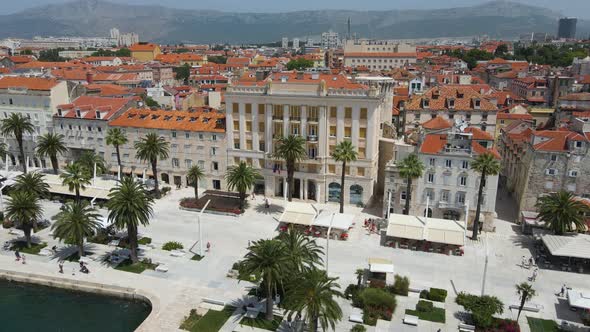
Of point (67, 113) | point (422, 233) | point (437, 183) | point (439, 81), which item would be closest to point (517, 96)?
point (439, 81)

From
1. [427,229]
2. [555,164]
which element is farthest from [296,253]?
[555,164]

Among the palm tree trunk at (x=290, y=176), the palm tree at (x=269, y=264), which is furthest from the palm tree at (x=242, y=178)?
the palm tree at (x=269, y=264)

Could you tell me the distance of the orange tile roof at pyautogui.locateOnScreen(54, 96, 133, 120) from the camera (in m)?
88.1

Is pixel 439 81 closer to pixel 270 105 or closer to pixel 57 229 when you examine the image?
pixel 270 105

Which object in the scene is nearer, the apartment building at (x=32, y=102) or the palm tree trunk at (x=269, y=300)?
the palm tree trunk at (x=269, y=300)

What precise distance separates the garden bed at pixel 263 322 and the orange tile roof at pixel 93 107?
191 ft

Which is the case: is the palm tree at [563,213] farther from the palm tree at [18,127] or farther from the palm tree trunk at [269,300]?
the palm tree at [18,127]

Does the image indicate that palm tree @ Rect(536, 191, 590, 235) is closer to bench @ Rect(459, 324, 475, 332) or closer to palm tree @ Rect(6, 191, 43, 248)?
bench @ Rect(459, 324, 475, 332)

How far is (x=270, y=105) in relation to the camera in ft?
251

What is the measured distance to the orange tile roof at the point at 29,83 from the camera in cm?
9256

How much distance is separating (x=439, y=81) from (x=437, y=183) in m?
76.6

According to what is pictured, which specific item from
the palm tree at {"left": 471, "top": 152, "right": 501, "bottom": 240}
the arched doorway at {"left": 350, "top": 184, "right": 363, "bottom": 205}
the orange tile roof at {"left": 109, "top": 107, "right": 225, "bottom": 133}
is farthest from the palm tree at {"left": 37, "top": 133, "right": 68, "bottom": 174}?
the palm tree at {"left": 471, "top": 152, "right": 501, "bottom": 240}

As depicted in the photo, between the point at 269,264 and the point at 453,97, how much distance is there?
6318 cm

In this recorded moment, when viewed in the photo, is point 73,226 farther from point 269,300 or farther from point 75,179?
point 269,300
